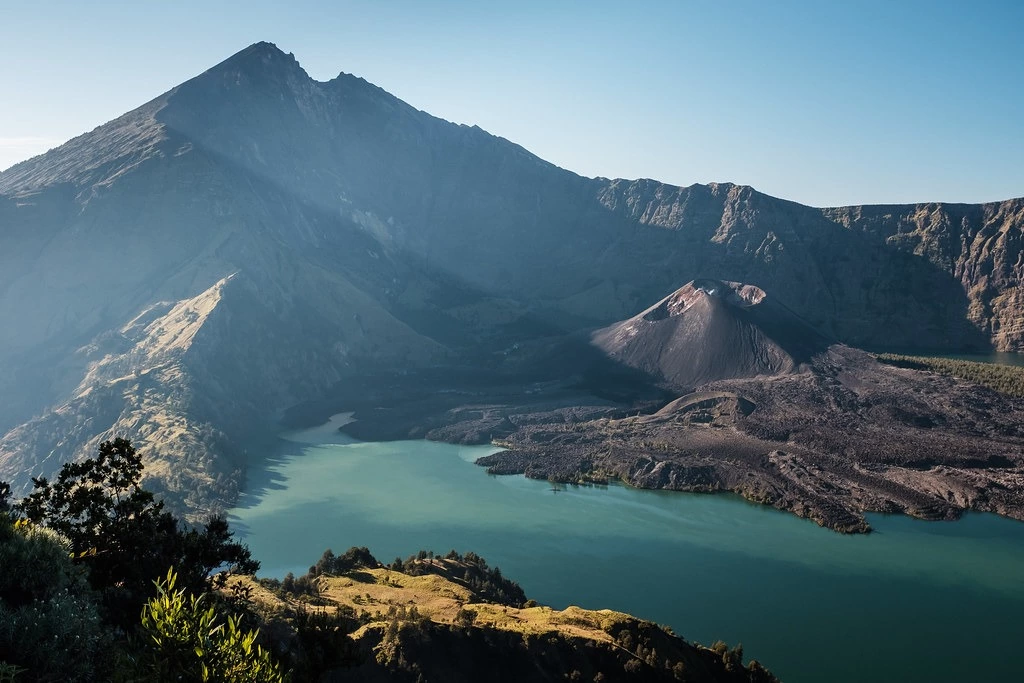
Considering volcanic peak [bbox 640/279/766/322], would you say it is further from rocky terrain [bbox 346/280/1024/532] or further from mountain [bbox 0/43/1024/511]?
mountain [bbox 0/43/1024/511]

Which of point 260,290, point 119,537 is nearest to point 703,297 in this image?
point 260,290

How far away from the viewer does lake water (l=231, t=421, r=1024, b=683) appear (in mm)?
43906

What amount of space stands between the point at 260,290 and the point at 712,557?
330 ft

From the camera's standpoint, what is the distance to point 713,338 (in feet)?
381

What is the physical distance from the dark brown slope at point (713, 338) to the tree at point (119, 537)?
97.6m

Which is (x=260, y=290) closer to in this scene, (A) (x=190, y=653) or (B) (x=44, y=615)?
(B) (x=44, y=615)

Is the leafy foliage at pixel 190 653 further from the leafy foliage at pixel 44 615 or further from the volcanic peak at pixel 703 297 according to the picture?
the volcanic peak at pixel 703 297

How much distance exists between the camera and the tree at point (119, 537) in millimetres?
18438

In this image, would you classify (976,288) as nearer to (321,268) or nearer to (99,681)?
(321,268)

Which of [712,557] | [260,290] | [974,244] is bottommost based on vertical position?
[712,557]

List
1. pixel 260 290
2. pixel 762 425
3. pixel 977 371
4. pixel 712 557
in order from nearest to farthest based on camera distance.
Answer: pixel 712 557 < pixel 762 425 < pixel 977 371 < pixel 260 290

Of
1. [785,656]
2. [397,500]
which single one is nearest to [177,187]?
[397,500]

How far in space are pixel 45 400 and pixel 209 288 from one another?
32.2 metres

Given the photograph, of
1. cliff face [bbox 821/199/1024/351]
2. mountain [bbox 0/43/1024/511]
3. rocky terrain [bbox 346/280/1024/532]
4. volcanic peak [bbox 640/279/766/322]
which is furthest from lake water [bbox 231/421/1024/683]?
cliff face [bbox 821/199/1024/351]
